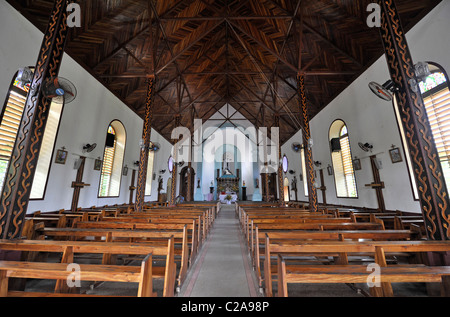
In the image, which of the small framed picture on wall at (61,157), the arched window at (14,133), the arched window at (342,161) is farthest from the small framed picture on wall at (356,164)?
the small framed picture on wall at (61,157)

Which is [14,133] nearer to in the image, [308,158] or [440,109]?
[308,158]

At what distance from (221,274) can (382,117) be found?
6.35 metres

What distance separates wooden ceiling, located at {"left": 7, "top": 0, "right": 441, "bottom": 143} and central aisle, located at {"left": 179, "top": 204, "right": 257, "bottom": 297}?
238 inches

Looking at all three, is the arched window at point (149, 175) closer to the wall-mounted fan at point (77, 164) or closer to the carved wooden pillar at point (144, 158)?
the wall-mounted fan at point (77, 164)

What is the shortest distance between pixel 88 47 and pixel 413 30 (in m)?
9.10

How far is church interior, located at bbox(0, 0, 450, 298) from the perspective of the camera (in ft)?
6.52

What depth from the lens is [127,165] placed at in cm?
904

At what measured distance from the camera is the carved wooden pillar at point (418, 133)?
2346 mm

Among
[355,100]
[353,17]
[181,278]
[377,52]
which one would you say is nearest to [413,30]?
[377,52]

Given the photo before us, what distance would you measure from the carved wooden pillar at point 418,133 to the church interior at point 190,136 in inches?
0.7

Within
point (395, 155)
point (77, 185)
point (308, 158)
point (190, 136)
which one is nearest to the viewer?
point (395, 155)

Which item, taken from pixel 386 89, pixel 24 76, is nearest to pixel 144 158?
pixel 24 76

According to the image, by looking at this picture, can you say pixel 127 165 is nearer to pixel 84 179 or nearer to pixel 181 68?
pixel 84 179

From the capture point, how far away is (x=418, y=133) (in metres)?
2.54
